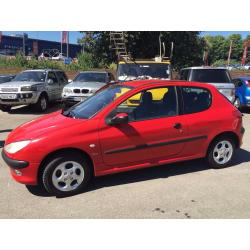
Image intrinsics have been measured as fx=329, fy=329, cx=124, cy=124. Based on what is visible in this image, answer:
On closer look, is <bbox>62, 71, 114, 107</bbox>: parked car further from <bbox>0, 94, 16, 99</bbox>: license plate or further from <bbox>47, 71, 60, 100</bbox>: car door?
<bbox>0, 94, 16, 99</bbox>: license plate

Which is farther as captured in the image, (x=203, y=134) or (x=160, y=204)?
(x=203, y=134)

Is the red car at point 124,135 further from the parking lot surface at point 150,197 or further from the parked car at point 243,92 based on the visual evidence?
the parked car at point 243,92

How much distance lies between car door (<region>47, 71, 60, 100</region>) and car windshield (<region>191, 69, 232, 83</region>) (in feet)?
19.2

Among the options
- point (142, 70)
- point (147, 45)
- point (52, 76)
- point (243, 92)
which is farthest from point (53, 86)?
point (147, 45)

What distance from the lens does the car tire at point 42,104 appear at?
1266cm

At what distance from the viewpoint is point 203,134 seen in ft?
17.4

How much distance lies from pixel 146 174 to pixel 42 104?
8.49m

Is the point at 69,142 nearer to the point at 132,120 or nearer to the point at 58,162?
the point at 58,162

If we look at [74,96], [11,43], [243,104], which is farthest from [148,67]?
[11,43]

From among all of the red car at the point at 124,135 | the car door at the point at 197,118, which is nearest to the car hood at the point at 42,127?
the red car at the point at 124,135

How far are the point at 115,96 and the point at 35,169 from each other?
161cm

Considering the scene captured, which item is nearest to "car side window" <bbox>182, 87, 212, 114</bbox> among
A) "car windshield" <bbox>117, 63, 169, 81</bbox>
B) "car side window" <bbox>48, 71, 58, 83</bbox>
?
"car windshield" <bbox>117, 63, 169, 81</bbox>

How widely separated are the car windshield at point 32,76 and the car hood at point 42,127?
8672 millimetres

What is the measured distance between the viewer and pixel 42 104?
12.9 meters
